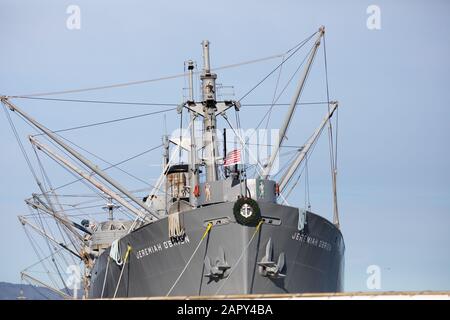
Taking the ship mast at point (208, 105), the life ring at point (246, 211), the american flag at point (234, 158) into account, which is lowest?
the life ring at point (246, 211)

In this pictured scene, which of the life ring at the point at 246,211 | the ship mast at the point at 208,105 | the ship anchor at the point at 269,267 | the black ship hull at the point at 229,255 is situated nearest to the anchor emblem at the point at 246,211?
the life ring at the point at 246,211

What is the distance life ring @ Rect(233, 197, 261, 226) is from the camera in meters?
47.2

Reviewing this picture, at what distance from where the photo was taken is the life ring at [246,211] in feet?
155

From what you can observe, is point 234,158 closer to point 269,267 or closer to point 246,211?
point 246,211

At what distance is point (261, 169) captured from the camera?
182 feet

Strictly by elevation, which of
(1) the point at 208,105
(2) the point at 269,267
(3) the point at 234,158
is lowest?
(2) the point at 269,267

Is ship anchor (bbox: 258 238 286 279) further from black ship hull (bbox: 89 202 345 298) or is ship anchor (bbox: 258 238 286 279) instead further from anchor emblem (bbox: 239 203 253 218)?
anchor emblem (bbox: 239 203 253 218)

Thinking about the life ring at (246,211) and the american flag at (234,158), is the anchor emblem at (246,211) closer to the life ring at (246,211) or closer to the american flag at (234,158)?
the life ring at (246,211)

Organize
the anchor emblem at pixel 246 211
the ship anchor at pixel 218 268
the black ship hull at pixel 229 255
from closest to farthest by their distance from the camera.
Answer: the ship anchor at pixel 218 268 < the anchor emblem at pixel 246 211 < the black ship hull at pixel 229 255

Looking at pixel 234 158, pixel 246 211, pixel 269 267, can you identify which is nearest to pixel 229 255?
pixel 269 267

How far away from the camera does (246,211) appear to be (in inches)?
1866
